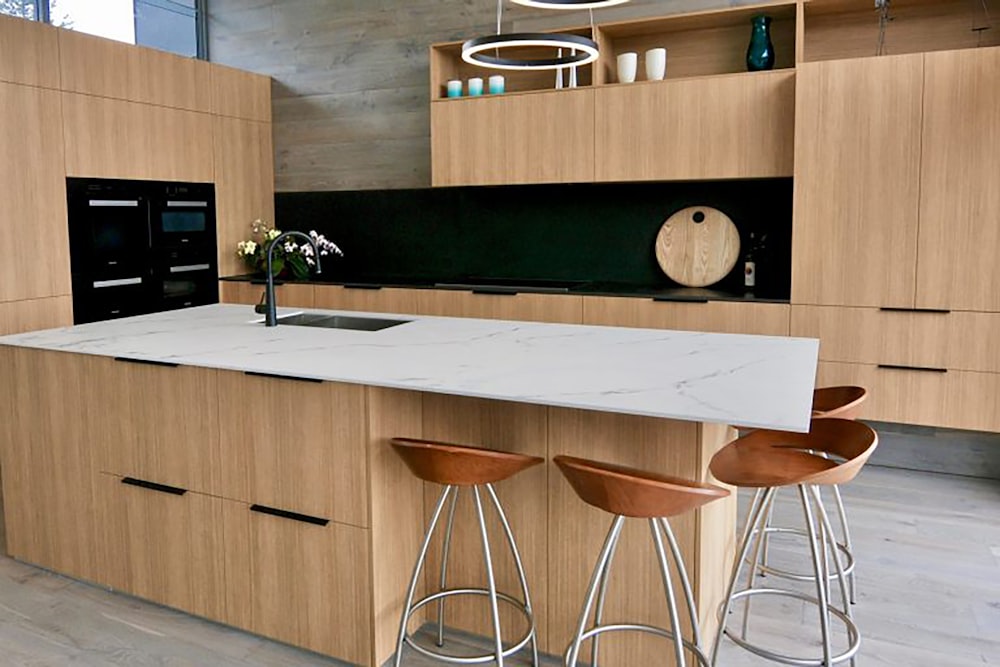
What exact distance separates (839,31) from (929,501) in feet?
8.02

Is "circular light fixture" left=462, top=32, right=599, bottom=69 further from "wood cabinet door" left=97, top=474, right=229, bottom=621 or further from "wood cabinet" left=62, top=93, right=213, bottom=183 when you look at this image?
"wood cabinet" left=62, top=93, right=213, bottom=183

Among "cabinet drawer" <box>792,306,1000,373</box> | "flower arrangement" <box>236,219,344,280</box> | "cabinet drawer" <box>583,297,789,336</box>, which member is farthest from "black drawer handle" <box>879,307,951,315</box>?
"flower arrangement" <box>236,219,344,280</box>

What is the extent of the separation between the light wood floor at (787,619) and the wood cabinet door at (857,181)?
3.98ft

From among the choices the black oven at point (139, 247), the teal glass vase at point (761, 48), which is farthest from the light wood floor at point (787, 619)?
the teal glass vase at point (761, 48)

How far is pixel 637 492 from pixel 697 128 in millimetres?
2961

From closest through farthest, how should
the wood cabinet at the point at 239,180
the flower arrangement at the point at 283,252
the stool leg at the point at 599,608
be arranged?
the stool leg at the point at 599,608 → the flower arrangement at the point at 283,252 → the wood cabinet at the point at 239,180

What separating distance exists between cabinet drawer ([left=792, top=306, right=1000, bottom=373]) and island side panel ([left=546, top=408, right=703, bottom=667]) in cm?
222

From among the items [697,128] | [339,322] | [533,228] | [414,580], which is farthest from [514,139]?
[414,580]

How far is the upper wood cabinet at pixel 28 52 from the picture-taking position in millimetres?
4410

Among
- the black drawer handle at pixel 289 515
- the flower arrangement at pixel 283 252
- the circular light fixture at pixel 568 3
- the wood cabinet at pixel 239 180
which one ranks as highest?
the circular light fixture at pixel 568 3

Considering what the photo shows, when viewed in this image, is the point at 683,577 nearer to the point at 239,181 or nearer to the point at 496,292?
the point at 496,292

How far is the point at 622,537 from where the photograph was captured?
7.95 feet

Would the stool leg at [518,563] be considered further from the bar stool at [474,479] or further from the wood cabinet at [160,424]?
the wood cabinet at [160,424]

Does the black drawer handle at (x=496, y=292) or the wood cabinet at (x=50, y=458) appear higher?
the black drawer handle at (x=496, y=292)
